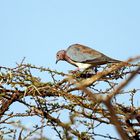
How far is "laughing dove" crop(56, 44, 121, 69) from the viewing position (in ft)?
21.9

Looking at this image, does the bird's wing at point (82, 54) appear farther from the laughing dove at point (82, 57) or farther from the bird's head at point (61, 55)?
the bird's head at point (61, 55)

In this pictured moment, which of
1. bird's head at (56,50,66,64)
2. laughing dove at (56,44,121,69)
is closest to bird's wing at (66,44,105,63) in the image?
laughing dove at (56,44,121,69)

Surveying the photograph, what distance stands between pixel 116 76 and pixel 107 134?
73 cm

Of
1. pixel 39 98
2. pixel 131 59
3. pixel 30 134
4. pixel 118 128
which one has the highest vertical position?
pixel 39 98

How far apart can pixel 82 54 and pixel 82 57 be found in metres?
0.14

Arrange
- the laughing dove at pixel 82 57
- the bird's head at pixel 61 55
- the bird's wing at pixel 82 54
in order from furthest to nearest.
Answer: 1. the bird's head at pixel 61 55
2. the bird's wing at pixel 82 54
3. the laughing dove at pixel 82 57

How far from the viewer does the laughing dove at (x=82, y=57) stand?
21.9 feet

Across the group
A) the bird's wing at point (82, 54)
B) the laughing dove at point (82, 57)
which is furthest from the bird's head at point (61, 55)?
the bird's wing at point (82, 54)

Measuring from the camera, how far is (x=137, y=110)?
274 cm

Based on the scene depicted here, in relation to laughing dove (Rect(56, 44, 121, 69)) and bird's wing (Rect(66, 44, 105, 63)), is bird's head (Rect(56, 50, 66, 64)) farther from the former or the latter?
bird's wing (Rect(66, 44, 105, 63))

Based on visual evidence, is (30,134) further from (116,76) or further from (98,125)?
(116,76)

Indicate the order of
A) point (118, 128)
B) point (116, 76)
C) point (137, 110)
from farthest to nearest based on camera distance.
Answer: point (116, 76) → point (137, 110) → point (118, 128)

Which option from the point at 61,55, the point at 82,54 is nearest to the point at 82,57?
the point at 82,54

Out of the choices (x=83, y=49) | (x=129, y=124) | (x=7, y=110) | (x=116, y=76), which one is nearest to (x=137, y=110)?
(x=129, y=124)
